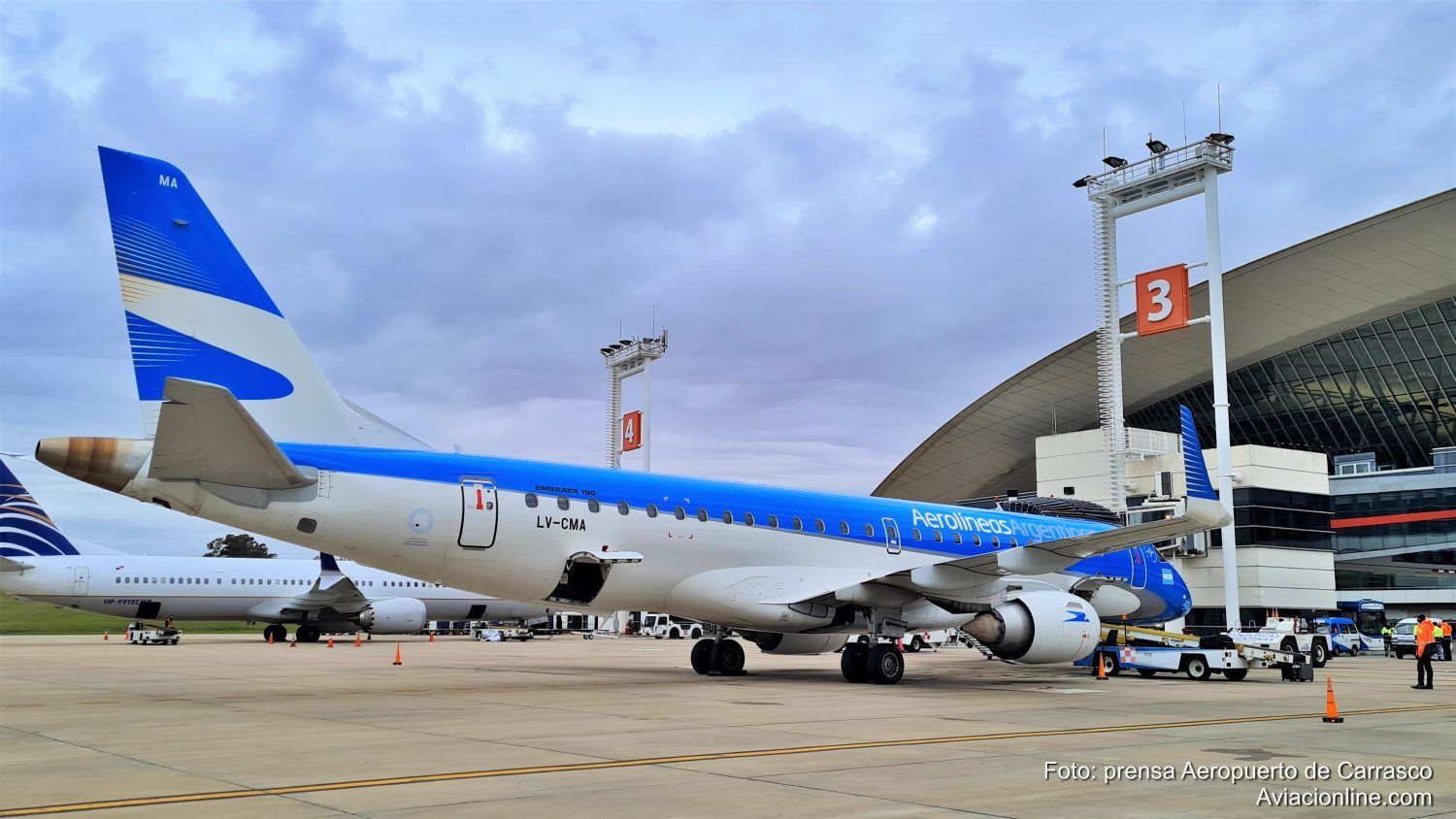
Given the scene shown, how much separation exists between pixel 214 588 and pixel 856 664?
99.1ft

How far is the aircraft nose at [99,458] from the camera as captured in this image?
11.9 metres

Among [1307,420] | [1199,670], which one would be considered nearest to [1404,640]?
[1199,670]

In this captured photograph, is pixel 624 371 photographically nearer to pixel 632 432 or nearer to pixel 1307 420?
pixel 632 432

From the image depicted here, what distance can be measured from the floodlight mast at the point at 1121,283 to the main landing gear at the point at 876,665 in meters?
27.1

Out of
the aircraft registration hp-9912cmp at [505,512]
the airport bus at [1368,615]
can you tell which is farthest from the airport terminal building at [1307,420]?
the aircraft registration hp-9912cmp at [505,512]

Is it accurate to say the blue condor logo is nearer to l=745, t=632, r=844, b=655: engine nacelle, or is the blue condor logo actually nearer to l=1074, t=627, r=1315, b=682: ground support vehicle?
l=1074, t=627, r=1315, b=682: ground support vehicle

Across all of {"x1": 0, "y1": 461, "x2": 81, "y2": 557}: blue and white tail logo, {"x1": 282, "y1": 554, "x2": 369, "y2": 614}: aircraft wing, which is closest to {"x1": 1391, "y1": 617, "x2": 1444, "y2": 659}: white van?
{"x1": 282, "y1": 554, "x2": 369, "y2": 614}: aircraft wing

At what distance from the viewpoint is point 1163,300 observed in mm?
45531

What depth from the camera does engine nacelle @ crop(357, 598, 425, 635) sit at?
40.2 metres

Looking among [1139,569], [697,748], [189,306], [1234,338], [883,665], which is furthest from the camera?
[1234,338]

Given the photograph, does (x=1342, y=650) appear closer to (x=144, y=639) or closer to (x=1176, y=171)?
(x=1176, y=171)

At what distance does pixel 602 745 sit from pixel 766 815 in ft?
11.7

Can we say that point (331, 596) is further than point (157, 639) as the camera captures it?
Yes

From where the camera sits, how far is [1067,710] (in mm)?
13656
